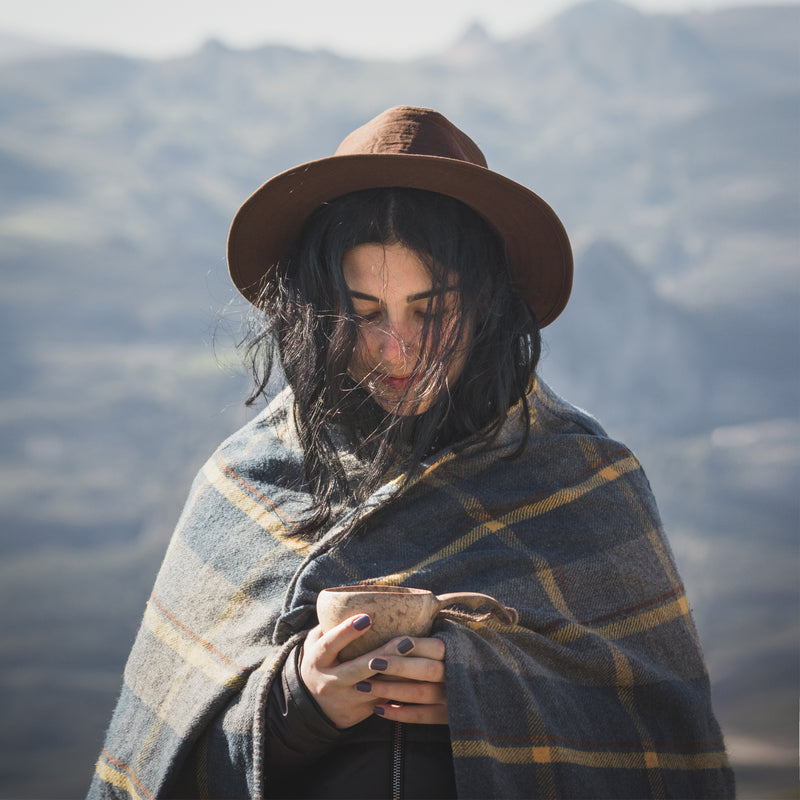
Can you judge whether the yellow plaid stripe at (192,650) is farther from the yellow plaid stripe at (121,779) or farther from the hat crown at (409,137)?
the hat crown at (409,137)

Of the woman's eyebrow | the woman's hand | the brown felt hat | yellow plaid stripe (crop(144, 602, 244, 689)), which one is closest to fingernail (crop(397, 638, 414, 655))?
the woman's hand

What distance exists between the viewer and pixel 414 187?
1812 mm

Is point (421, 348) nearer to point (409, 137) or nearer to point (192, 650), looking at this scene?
point (409, 137)

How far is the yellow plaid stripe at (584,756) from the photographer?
1460 mm

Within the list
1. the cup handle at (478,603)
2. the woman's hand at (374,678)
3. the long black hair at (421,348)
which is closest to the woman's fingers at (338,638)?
the woman's hand at (374,678)

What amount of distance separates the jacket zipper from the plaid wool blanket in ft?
0.37

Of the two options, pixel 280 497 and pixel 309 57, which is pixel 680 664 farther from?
pixel 309 57

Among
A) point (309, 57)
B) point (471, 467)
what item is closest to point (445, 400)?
point (471, 467)

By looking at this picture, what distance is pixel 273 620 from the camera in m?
1.67

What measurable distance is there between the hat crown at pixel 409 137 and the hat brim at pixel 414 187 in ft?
0.15

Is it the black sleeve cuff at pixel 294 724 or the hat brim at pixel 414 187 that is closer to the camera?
the black sleeve cuff at pixel 294 724

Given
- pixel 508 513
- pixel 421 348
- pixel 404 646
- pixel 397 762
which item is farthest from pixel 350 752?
pixel 421 348

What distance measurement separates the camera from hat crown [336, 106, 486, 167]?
1.80m

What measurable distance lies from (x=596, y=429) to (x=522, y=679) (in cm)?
63
